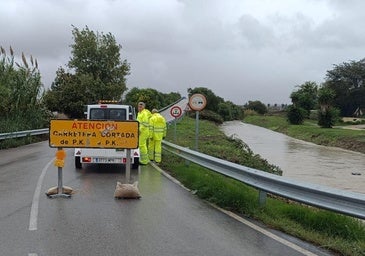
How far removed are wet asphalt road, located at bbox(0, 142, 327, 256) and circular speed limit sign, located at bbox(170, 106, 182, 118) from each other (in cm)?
947

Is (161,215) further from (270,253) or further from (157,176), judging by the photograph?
(157,176)

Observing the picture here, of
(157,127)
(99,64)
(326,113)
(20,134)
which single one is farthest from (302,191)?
(326,113)

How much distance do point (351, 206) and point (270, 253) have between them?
1246 mm

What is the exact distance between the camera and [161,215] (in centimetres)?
824

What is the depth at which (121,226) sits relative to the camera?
24.3 ft

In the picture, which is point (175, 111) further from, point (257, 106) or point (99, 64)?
point (257, 106)

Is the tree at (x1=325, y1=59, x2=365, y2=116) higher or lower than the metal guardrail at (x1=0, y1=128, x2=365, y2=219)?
higher

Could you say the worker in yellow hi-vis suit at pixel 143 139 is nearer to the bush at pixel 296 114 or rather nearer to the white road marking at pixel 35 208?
the white road marking at pixel 35 208

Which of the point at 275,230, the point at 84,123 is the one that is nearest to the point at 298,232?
the point at 275,230

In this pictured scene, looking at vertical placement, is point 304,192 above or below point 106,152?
above

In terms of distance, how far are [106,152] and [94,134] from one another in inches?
145

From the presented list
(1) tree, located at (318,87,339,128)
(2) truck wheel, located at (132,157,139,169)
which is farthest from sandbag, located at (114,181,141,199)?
(1) tree, located at (318,87,339,128)

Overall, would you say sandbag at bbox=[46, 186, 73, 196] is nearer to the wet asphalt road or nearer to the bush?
the wet asphalt road

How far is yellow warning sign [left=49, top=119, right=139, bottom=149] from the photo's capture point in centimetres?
1027
